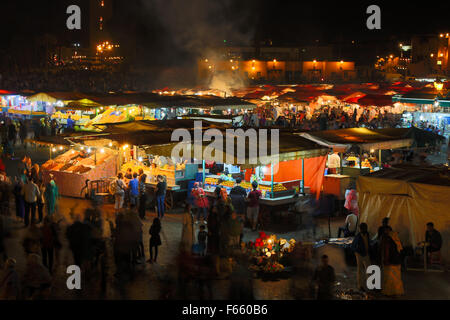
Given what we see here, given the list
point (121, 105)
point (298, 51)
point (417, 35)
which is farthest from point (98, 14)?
point (121, 105)

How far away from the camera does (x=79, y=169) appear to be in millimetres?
14156

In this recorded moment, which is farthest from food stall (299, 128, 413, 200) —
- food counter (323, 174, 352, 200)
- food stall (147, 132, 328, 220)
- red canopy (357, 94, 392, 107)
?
red canopy (357, 94, 392, 107)

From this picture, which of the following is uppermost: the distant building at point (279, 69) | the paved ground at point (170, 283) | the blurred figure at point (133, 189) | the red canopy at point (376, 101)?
the distant building at point (279, 69)

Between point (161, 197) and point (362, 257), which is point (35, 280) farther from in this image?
point (161, 197)

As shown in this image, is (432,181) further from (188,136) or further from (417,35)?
(417,35)

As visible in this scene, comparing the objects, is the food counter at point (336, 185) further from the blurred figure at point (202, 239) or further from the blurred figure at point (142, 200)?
the blurred figure at point (202, 239)

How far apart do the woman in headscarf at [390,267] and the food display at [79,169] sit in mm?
8123

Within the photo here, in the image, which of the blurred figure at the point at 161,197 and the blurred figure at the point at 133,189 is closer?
the blurred figure at the point at 161,197

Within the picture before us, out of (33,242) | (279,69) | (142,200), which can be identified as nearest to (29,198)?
(142,200)

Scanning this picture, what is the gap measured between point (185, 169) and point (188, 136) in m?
0.80

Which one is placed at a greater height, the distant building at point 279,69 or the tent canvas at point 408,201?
the distant building at point 279,69

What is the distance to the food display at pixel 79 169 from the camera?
1402 cm

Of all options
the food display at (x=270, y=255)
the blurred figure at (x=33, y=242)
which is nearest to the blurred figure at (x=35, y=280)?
the blurred figure at (x=33, y=242)
